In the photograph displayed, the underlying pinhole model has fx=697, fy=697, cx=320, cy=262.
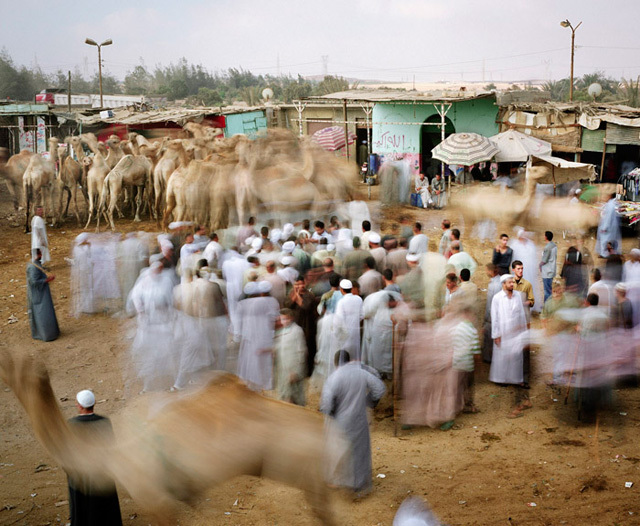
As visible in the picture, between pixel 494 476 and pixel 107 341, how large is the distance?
5.77 metres

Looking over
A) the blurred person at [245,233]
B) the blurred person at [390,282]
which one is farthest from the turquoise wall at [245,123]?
the blurred person at [390,282]

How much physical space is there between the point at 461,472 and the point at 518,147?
12014 millimetres

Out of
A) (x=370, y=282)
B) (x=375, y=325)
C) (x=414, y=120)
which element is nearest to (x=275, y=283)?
(x=370, y=282)

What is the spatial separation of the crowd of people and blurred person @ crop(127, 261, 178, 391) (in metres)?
0.02

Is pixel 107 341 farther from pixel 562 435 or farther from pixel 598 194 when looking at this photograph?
pixel 598 194

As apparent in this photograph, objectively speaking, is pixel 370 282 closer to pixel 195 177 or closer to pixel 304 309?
pixel 304 309

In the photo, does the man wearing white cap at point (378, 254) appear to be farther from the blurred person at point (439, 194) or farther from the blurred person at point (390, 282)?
the blurred person at point (439, 194)

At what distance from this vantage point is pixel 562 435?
22.4 ft

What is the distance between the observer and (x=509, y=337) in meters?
7.50

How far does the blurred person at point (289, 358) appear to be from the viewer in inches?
269

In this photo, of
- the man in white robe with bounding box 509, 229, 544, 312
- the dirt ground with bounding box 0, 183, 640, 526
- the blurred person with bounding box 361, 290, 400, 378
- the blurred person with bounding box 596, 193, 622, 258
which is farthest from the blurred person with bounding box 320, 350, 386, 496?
the blurred person with bounding box 596, 193, 622, 258

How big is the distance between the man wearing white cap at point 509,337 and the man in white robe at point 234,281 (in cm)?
318

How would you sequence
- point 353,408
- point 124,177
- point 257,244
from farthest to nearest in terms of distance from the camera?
point 124,177
point 257,244
point 353,408

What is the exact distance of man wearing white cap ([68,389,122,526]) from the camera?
4.79 metres
